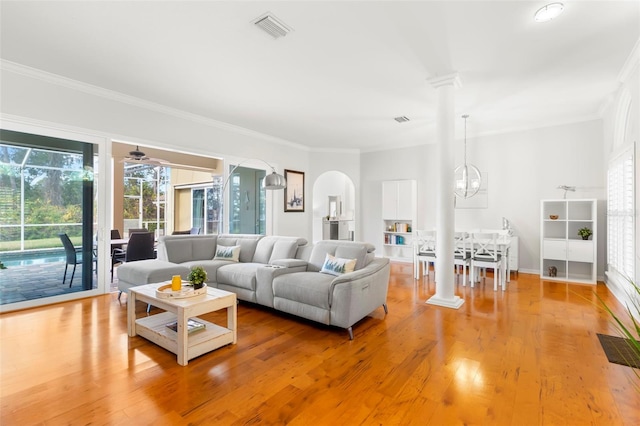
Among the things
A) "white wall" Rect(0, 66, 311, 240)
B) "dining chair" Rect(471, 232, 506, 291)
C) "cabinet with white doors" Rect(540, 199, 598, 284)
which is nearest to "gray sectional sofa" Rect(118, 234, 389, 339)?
"white wall" Rect(0, 66, 311, 240)

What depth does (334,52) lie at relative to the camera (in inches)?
132

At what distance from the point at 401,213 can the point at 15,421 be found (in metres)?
6.68

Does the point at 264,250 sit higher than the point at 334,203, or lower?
lower

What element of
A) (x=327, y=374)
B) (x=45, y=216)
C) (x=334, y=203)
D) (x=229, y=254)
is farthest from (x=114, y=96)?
(x=334, y=203)

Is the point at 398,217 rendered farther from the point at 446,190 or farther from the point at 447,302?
the point at 447,302

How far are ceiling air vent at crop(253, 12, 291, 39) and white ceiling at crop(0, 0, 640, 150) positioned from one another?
6cm

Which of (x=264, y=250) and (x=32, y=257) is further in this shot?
(x=264, y=250)

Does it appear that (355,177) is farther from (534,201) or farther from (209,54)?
(209,54)

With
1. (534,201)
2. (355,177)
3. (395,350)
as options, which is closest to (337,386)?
(395,350)

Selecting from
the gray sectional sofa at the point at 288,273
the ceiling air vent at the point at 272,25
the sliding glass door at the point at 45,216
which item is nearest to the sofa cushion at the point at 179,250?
the gray sectional sofa at the point at 288,273

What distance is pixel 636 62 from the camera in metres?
3.38

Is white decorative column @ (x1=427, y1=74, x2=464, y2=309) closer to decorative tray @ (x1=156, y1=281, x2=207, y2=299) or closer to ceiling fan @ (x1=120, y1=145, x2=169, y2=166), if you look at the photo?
decorative tray @ (x1=156, y1=281, x2=207, y2=299)

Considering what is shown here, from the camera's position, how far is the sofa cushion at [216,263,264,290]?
3.89 meters

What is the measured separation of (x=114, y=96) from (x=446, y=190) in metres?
4.82
